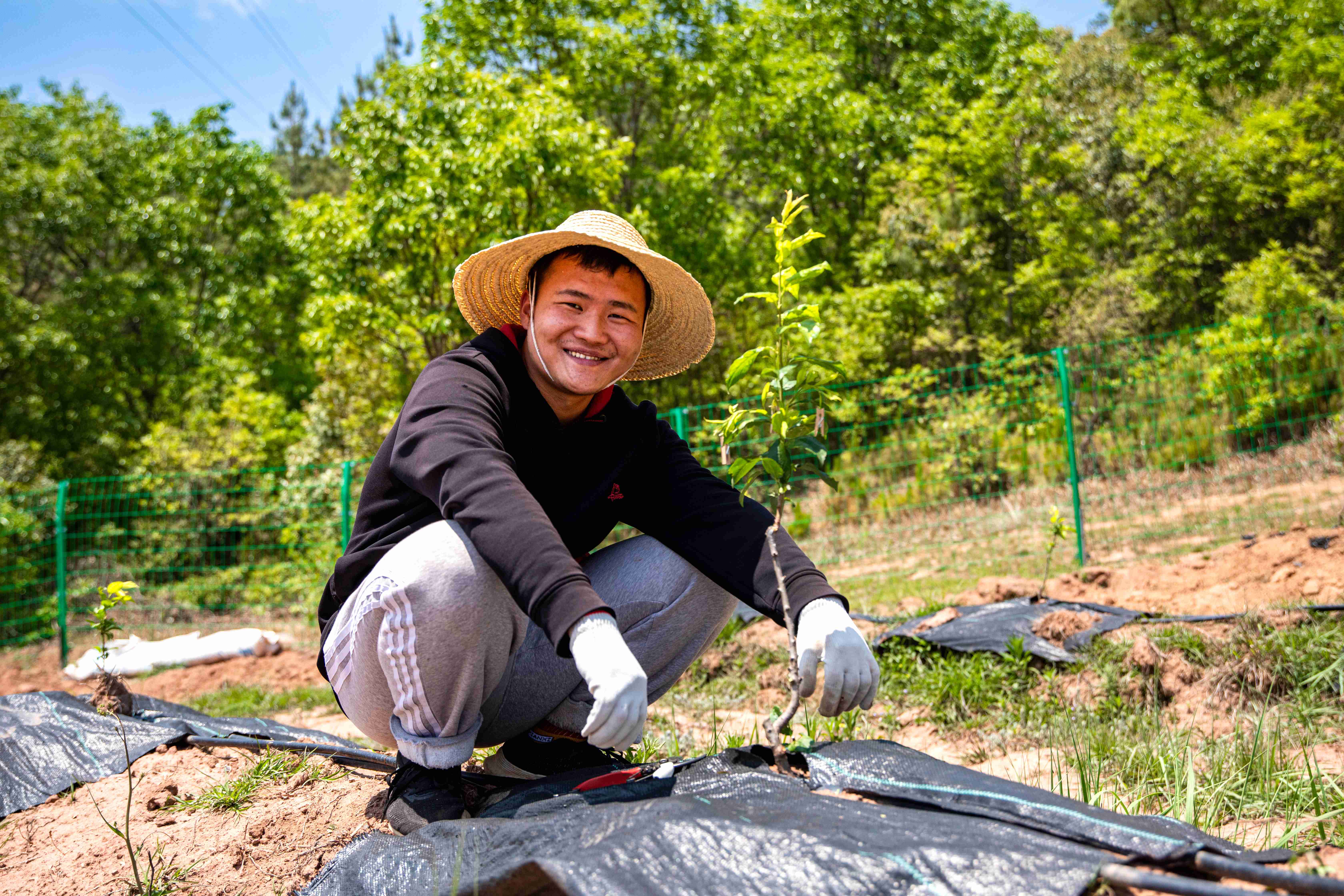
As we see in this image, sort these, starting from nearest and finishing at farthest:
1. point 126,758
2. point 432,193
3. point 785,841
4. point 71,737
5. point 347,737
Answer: point 785,841, point 126,758, point 71,737, point 347,737, point 432,193

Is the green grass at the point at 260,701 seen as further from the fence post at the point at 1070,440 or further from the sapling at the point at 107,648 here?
the fence post at the point at 1070,440

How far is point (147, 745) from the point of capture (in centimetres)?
249

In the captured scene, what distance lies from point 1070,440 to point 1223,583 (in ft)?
6.51

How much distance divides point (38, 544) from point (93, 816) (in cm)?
710

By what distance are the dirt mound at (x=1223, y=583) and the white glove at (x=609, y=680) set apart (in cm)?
294

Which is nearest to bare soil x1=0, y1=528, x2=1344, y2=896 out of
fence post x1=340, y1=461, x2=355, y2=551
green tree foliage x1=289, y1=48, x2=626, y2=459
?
fence post x1=340, y1=461, x2=355, y2=551

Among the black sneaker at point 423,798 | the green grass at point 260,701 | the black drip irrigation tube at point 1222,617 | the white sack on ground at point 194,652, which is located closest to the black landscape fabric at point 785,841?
the black sneaker at point 423,798

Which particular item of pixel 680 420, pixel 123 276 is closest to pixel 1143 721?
pixel 680 420

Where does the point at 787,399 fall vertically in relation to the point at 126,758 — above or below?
above

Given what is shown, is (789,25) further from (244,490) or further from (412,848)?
(412,848)

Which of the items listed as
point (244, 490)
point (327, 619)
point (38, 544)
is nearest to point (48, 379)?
point (38, 544)

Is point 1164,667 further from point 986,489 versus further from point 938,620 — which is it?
point 986,489

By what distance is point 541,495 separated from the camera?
1967 mm

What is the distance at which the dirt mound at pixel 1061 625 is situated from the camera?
11.3 ft
